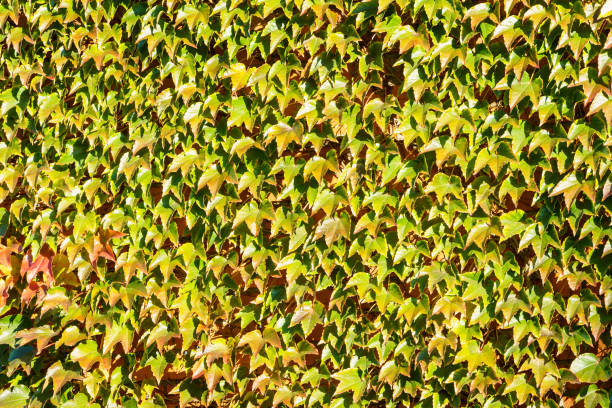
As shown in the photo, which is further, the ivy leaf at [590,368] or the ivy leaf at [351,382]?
the ivy leaf at [351,382]

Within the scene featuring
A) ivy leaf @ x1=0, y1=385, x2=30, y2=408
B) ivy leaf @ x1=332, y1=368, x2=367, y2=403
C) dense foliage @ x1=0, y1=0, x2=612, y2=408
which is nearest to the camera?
dense foliage @ x1=0, y1=0, x2=612, y2=408

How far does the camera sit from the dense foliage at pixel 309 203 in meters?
1.94

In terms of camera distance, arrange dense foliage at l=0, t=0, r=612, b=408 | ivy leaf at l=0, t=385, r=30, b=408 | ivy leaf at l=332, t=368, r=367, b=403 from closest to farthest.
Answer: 1. dense foliage at l=0, t=0, r=612, b=408
2. ivy leaf at l=332, t=368, r=367, b=403
3. ivy leaf at l=0, t=385, r=30, b=408

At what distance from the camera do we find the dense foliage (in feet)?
6.37

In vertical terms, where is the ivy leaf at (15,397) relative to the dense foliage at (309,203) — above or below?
below

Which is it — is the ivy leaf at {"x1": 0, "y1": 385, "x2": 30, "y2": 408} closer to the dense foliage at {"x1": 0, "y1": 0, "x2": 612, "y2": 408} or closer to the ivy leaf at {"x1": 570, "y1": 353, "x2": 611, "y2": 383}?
the dense foliage at {"x1": 0, "y1": 0, "x2": 612, "y2": 408}

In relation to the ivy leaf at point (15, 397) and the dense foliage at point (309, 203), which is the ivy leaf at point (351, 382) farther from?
the ivy leaf at point (15, 397)

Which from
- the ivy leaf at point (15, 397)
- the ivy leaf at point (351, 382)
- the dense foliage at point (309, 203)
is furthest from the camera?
the ivy leaf at point (15, 397)

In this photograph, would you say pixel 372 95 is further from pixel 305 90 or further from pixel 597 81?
pixel 597 81

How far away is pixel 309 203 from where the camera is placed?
2.05 meters

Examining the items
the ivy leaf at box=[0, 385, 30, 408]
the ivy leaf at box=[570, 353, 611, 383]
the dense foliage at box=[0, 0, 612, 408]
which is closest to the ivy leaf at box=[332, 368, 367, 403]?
the dense foliage at box=[0, 0, 612, 408]

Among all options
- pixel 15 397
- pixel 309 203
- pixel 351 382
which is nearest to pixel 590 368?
pixel 351 382

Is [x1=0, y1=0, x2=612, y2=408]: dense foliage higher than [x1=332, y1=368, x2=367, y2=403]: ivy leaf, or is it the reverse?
[x1=0, y1=0, x2=612, y2=408]: dense foliage

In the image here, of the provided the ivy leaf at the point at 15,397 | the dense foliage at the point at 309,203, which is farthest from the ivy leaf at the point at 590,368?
the ivy leaf at the point at 15,397
